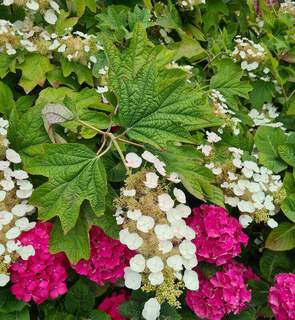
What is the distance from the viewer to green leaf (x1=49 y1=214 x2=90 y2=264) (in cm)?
121

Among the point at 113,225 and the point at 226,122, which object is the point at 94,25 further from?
the point at 113,225

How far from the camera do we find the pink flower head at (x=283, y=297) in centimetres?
137

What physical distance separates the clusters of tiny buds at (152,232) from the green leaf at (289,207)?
0.40 metres

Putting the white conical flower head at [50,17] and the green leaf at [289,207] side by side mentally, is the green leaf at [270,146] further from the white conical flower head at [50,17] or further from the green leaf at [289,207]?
the white conical flower head at [50,17]

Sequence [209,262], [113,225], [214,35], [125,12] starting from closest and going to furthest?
[113,225], [209,262], [125,12], [214,35]

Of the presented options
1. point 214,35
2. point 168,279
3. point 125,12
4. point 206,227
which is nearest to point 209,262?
point 206,227

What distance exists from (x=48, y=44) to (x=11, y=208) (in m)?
0.60

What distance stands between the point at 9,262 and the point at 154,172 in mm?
369

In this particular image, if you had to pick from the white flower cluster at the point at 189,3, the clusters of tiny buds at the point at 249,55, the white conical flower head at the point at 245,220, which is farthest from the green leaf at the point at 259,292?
the white flower cluster at the point at 189,3

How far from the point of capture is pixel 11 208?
4.08ft

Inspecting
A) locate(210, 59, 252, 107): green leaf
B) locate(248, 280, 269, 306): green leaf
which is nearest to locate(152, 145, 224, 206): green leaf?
locate(248, 280, 269, 306): green leaf

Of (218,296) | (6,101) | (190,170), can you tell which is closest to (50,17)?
(6,101)

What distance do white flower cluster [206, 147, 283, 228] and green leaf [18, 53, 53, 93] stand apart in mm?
543

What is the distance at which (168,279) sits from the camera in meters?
1.14
